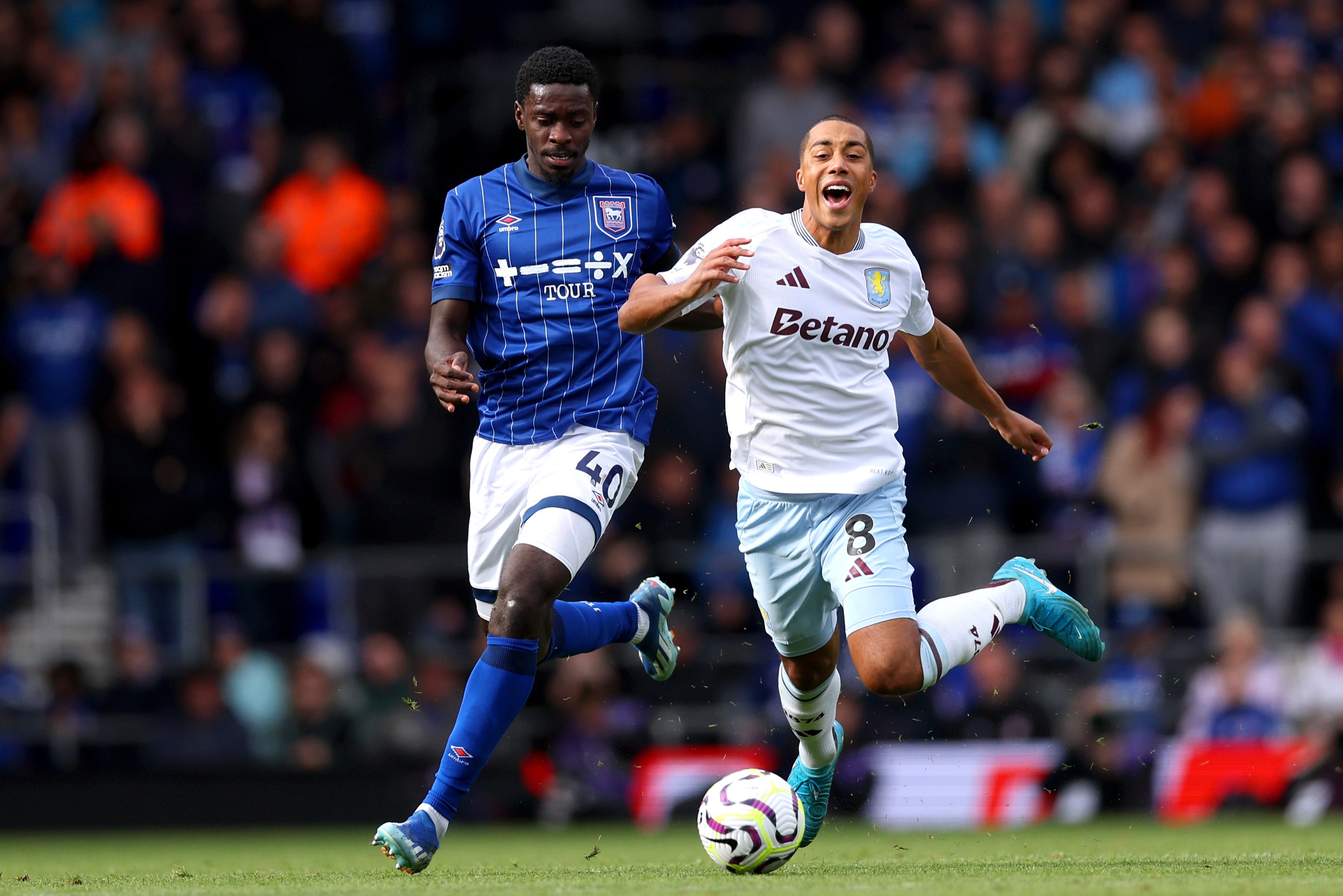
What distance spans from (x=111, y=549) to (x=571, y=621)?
6.64 m

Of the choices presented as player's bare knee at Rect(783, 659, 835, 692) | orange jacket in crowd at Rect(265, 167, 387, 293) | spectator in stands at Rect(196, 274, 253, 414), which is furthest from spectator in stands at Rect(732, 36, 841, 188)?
player's bare knee at Rect(783, 659, 835, 692)

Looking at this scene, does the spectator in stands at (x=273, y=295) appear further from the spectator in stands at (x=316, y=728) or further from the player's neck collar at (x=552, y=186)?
the player's neck collar at (x=552, y=186)

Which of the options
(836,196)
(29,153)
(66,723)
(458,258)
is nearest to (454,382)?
(458,258)

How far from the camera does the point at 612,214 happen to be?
26.8 feet

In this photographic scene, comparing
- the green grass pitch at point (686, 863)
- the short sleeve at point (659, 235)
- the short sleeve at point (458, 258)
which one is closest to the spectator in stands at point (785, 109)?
the green grass pitch at point (686, 863)

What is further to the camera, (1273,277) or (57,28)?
(57,28)

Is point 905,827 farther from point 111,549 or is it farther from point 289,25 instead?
point 289,25

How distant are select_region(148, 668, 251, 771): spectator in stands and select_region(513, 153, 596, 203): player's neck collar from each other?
618 cm

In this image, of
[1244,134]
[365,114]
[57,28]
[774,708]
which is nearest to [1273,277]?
[1244,134]

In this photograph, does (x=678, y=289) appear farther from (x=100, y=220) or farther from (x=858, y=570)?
(x=100, y=220)

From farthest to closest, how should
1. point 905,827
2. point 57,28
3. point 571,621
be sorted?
point 57,28 → point 905,827 → point 571,621

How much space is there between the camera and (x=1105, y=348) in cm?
1402

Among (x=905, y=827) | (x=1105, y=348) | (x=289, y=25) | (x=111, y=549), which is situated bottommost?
(x=905, y=827)

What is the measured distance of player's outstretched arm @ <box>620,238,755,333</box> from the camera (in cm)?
709
